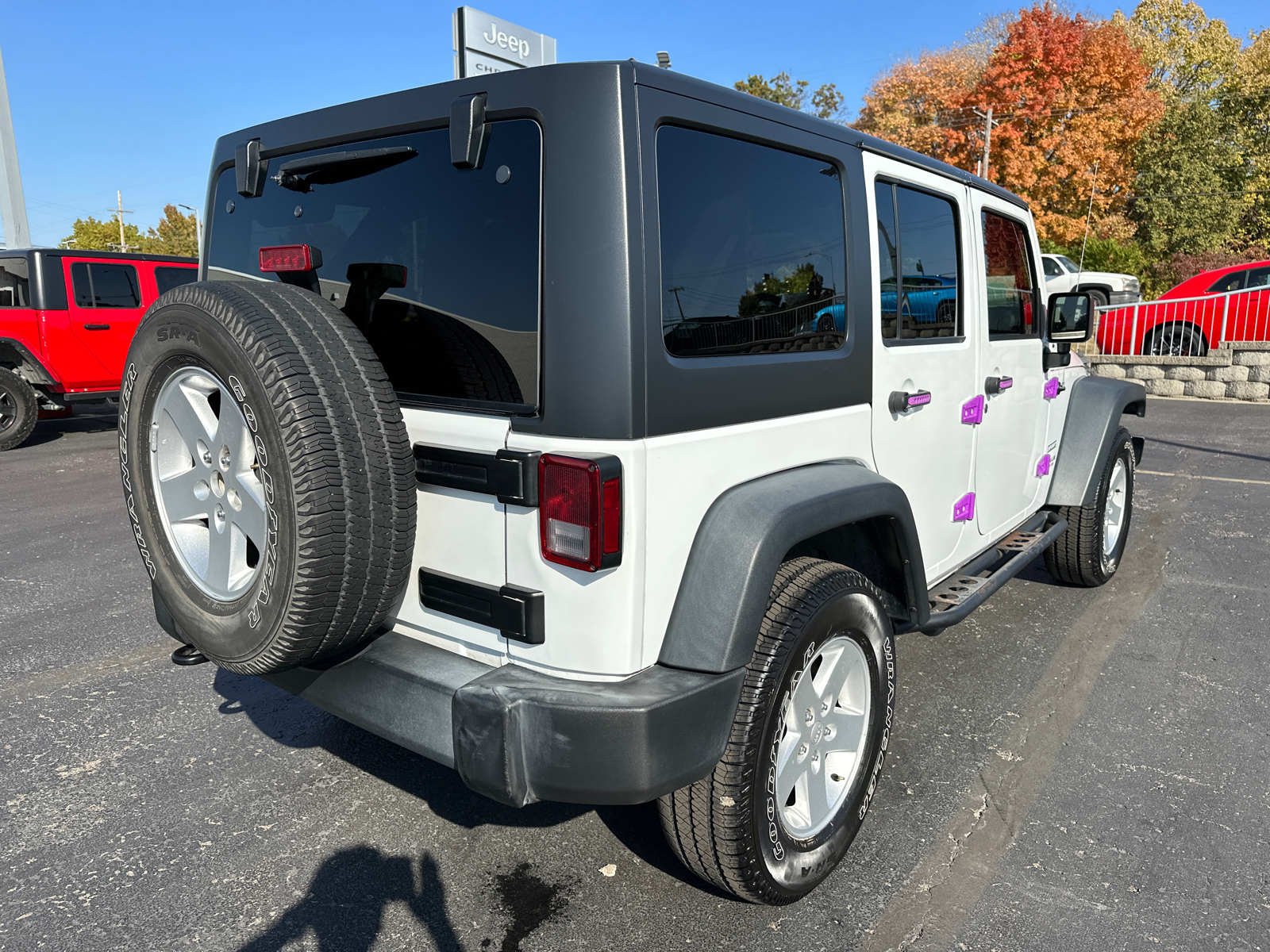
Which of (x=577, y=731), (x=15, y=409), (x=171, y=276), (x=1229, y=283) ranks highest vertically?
(x=171, y=276)

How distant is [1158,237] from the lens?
112 ft

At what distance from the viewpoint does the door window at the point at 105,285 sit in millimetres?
10602

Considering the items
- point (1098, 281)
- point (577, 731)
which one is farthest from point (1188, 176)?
point (577, 731)

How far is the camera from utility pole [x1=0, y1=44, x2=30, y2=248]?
15.4m

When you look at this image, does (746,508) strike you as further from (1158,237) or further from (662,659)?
(1158,237)

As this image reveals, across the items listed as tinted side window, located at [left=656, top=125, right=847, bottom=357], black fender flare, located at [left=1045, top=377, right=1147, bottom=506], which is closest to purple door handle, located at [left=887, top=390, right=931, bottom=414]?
tinted side window, located at [left=656, top=125, right=847, bottom=357]

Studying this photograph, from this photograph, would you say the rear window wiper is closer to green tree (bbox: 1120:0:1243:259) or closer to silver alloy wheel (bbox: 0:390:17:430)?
silver alloy wheel (bbox: 0:390:17:430)

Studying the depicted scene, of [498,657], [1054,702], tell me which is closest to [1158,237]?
[1054,702]

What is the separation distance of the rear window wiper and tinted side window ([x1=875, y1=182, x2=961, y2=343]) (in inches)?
58.4

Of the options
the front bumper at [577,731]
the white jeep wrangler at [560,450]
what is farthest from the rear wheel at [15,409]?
the front bumper at [577,731]

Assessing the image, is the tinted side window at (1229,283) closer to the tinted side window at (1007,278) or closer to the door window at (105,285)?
the tinted side window at (1007,278)

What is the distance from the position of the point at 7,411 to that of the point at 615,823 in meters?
10.4

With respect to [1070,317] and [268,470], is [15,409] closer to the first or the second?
[268,470]

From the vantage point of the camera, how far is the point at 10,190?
1552 cm
